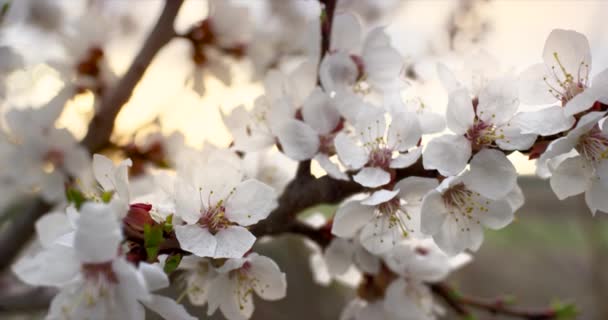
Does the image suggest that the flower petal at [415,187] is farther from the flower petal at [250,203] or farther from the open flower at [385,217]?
the flower petal at [250,203]

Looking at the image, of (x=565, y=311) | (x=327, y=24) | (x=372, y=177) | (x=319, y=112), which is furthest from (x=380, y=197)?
(x=565, y=311)

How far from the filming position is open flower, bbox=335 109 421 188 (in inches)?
23.0

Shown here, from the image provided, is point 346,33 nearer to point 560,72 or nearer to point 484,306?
point 560,72

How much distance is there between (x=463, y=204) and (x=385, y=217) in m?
0.08

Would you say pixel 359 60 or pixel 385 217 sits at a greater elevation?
pixel 359 60

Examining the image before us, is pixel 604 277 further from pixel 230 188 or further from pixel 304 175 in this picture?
pixel 230 188

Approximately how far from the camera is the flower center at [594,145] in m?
0.52

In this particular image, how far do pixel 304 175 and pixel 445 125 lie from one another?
6.8 inches

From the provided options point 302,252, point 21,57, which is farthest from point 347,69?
point 302,252

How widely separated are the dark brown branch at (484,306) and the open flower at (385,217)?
0.28m

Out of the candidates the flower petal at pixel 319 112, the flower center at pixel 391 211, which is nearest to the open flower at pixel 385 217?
the flower center at pixel 391 211

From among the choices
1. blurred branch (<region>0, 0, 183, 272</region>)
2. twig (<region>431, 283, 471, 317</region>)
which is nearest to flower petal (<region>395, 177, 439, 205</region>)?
twig (<region>431, 283, 471, 317</region>)

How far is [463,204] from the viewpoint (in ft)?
1.89

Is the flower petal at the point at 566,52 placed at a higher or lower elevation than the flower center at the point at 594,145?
higher
